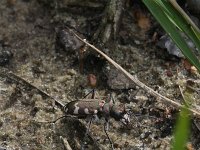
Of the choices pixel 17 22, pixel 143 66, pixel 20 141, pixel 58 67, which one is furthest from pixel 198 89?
pixel 17 22

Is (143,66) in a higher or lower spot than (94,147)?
higher

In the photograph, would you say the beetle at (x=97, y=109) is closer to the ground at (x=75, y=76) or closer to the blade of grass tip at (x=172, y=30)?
the ground at (x=75, y=76)

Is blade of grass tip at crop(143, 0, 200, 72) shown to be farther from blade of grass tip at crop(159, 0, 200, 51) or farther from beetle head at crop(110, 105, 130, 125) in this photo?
beetle head at crop(110, 105, 130, 125)

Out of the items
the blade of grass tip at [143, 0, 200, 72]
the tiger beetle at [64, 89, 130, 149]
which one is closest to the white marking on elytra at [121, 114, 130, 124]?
the tiger beetle at [64, 89, 130, 149]

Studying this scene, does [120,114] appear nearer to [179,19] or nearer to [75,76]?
[75,76]

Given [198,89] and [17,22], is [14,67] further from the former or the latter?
[198,89]

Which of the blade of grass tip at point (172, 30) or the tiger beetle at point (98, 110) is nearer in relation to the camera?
the blade of grass tip at point (172, 30)

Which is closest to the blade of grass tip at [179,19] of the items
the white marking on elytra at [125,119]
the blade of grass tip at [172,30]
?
the blade of grass tip at [172,30]
